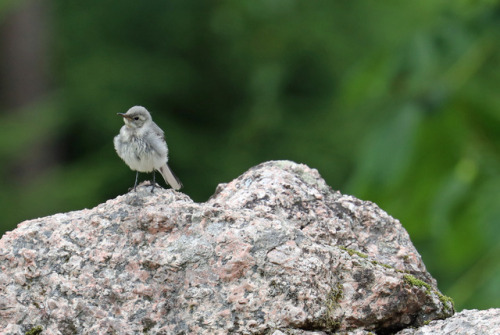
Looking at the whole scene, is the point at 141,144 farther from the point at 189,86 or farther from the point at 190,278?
the point at 189,86

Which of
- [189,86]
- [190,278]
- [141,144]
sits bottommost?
[190,278]

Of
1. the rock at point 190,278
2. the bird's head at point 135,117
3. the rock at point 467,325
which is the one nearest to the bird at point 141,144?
the bird's head at point 135,117

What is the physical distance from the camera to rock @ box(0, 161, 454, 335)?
11.6 ft

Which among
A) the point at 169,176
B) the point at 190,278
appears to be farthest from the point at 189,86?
the point at 190,278

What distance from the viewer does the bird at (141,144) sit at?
195 inches

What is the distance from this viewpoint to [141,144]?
495cm

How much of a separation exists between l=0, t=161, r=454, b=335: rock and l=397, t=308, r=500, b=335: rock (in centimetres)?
11

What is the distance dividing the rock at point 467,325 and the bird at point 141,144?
1.89m

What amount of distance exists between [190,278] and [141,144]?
1.49 metres

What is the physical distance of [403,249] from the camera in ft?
13.8

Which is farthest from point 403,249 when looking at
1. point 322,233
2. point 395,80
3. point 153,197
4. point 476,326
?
point 395,80

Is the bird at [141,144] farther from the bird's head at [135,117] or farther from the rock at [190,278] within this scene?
the rock at [190,278]

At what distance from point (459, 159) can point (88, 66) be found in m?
10.8

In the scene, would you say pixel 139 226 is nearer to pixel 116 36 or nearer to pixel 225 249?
pixel 225 249
